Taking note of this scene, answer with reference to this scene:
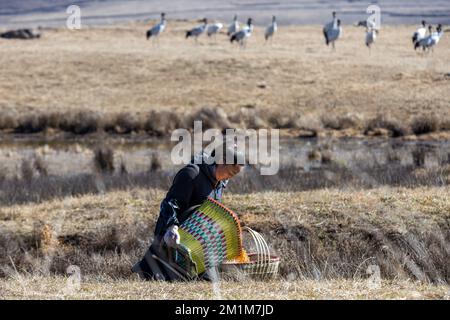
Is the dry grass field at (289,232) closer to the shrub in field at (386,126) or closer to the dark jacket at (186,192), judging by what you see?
the dark jacket at (186,192)

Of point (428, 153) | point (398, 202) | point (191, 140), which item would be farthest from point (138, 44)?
point (398, 202)

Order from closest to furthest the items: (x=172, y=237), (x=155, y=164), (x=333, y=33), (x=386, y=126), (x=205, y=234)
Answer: (x=172, y=237)
(x=205, y=234)
(x=155, y=164)
(x=386, y=126)
(x=333, y=33)

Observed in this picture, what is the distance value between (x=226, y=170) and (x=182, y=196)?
497mm

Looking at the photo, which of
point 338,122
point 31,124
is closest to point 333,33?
point 338,122

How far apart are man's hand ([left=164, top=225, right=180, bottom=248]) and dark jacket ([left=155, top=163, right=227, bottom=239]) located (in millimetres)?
126

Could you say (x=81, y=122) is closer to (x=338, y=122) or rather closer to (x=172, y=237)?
(x=338, y=122)

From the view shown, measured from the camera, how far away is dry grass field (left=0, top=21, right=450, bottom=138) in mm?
33594

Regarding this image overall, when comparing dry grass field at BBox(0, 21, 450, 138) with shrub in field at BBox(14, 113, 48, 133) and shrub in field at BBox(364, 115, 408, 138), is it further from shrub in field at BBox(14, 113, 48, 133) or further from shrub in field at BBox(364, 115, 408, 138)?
shrub in field at BBox(14, 113, 48, 133)

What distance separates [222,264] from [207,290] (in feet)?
4.51

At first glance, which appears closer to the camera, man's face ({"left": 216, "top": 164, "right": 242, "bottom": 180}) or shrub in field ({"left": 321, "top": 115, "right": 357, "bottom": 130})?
man's face ({"left": 216, "top": 164, "right": 242, "bottom": 180})

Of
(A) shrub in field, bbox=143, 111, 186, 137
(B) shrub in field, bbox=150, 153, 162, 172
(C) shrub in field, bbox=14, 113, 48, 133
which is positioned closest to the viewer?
(B) shrub in field, bbox=150, 153, 162, 172

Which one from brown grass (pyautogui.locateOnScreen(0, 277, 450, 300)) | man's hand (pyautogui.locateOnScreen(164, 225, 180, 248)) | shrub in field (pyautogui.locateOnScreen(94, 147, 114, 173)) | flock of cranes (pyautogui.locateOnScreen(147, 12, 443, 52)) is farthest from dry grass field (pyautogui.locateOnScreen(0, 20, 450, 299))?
flock of cranes (pyautogui.locateOnScreen(147, 12, 443, 52))

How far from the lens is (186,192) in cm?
945

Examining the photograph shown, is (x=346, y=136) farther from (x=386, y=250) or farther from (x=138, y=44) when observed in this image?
(x=138, y=44)
